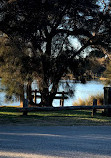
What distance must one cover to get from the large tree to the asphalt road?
769 cm

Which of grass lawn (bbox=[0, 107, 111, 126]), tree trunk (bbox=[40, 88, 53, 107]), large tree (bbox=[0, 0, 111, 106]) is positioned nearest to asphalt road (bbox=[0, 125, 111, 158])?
grass lawn (bbox=[0, 107, 111, 126])

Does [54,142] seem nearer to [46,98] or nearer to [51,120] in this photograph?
[51,120]

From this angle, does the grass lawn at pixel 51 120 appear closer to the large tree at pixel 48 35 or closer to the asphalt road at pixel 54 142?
the asphalt road at pixel 54 142

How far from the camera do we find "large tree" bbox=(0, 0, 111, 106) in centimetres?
1598

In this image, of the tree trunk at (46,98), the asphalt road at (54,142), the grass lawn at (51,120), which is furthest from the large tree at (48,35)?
the asphalt road at (54,142)

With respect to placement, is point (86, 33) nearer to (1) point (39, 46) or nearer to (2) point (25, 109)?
(1) point (39, 46)

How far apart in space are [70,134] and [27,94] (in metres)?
12.0

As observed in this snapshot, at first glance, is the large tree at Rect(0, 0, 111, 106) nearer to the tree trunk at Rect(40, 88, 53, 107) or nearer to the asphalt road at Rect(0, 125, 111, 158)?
the tree trunk at Rect(40, 88, 53, 107)

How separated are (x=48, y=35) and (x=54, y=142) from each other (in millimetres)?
11867

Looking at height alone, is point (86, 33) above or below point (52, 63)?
above

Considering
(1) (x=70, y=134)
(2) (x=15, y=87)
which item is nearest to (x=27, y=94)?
(2) (x=15, y=87)

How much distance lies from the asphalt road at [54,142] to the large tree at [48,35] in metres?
7.69

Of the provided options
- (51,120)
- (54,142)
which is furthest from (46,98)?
(54,142)

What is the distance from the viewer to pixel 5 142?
7.41 meters
